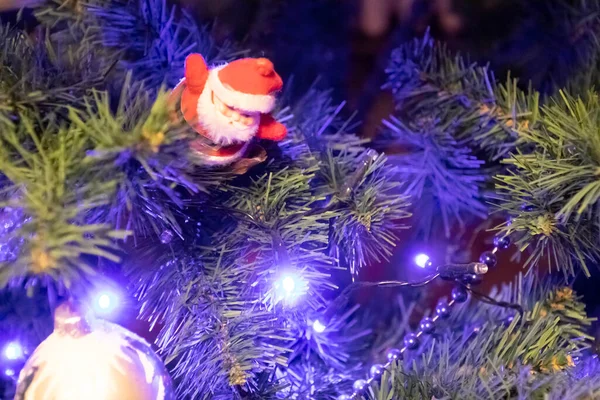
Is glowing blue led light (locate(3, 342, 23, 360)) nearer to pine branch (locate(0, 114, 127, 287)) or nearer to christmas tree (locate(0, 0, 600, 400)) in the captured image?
christmas tree (locate(0, 0, 600, 400))

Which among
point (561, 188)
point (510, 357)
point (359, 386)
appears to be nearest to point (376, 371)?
point (359, 386)

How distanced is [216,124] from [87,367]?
189 mm

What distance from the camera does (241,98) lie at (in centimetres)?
39

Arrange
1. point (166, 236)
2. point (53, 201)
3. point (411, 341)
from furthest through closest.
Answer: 1. point (411, 341)
2. point (166, 236)
3. point (53, 201)

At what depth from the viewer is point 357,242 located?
18.9 inches

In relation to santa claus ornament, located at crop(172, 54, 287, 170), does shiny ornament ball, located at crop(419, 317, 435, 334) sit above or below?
below

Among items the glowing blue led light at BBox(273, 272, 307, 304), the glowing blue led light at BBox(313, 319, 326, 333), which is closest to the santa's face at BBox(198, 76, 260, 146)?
the glowing blue led light at BBox(273, 272, 307, 304)

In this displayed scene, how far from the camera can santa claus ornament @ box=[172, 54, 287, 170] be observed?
0.39 m

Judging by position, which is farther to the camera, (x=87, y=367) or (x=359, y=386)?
(x=359, y=386)

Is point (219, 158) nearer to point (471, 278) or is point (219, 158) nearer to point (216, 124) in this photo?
point (216, 124)

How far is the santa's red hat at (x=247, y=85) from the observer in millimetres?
387

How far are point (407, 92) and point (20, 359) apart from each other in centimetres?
47

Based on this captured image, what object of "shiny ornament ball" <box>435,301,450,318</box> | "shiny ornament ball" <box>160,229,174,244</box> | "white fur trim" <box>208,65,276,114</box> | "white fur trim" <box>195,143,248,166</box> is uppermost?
"white fur trim" <box>208,65,276,114</box>

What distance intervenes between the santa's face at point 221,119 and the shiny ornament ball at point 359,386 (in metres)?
0.26
